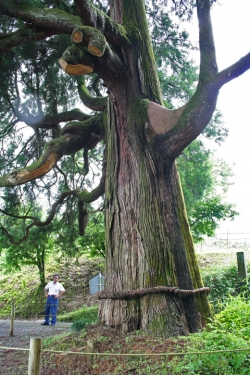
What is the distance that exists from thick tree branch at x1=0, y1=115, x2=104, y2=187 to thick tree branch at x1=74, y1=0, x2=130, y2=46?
1784 mm

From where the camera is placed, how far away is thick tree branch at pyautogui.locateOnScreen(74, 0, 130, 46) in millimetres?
4500

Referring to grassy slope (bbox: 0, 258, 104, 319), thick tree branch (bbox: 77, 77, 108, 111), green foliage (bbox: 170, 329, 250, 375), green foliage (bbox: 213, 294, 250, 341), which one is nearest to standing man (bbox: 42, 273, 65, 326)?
grassy slope (bbox: 0, 258, 104, 319)

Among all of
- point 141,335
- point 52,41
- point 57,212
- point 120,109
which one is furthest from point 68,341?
point 52,41

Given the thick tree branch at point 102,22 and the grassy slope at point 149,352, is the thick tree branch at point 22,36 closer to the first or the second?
the thick tree branch at point 102,22

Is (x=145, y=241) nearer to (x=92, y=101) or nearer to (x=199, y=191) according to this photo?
(x=92, y=101)

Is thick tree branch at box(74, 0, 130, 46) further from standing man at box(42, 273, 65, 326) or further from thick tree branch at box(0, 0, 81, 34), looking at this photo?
standing man at box(42, 273, 65, 326)

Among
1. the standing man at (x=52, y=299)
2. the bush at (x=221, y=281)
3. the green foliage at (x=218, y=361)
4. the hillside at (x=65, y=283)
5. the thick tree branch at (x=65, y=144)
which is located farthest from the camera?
the hillside at (x=65, y=283)

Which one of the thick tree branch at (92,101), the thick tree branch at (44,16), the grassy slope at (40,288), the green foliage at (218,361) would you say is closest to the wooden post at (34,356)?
the green foliage at (218,361)

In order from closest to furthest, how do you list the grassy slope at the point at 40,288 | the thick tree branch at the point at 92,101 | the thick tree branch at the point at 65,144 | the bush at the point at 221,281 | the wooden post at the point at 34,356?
the wooden post at the point at 34,356, the thick tree branch at the point at 65,144, the thick tree branch at the point at 92,101, the bush at the point at 221,281, the grassy slope at the point at 40,288

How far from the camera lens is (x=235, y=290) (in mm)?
8805

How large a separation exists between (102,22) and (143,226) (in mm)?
2808

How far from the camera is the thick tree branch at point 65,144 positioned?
580cm

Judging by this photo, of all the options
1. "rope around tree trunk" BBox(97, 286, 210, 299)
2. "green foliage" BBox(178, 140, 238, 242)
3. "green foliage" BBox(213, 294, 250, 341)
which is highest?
"green foliage" BBox(178, 140, 238, 242)

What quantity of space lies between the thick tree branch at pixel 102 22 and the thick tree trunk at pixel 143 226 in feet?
0.99
